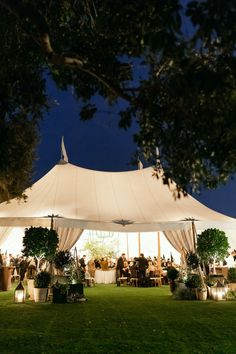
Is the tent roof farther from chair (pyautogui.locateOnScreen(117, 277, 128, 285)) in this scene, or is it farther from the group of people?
chair (pyautogui.locateOnScreen(117, 277, 128, 285))

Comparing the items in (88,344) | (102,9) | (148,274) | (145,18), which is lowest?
(88,344)

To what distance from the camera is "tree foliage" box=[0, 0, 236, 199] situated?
332cm

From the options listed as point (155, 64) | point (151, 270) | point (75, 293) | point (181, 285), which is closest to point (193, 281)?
point (181, 285)

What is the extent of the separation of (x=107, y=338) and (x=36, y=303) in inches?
178

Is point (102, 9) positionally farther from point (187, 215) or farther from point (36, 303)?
point (187, 215)

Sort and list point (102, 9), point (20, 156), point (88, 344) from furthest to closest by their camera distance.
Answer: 1. point (20, 156)
2. point (88, 344)
3. point (102, 9)

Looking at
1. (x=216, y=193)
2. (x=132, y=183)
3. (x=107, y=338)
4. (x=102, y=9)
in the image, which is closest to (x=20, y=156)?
(x=107, y=338)

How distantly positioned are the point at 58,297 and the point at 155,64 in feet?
23.1

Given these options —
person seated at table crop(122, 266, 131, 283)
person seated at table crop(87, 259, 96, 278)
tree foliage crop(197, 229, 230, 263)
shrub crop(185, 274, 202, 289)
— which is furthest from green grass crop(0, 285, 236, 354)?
person seated at table crop(87, 259, 96, 278)

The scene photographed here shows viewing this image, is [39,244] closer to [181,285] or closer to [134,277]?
[181,285]

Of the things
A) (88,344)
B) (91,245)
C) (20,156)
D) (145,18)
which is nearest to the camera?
(145,18)

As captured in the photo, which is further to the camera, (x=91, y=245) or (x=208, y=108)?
(x=91, y=245)

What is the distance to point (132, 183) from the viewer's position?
50.3 feet

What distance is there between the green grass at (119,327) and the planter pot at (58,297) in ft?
0.73
